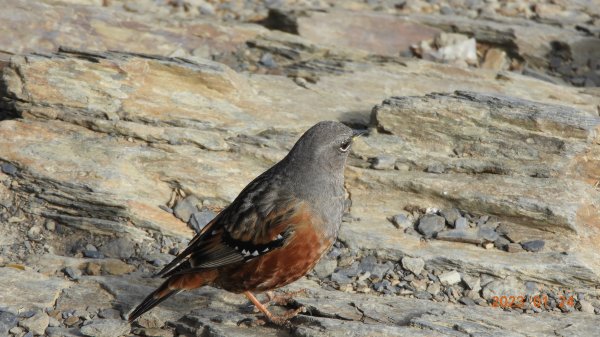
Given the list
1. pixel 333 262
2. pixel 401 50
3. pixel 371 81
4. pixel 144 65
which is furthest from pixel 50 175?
pixel 401 50

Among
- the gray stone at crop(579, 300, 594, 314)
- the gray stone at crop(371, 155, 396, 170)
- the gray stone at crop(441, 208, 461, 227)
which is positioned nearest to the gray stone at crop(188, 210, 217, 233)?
the gray stone at crop(371, 155, 396, 170)

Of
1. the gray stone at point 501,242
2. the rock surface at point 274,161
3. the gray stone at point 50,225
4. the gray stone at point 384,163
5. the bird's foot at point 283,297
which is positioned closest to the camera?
the rock surface at point 274,161

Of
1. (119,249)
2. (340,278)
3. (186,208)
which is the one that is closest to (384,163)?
(340,278)

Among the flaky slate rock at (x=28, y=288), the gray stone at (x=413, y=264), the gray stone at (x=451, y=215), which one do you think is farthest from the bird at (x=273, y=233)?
the gray stone at (x=451, y=215)

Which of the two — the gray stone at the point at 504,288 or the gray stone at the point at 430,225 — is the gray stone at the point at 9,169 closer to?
the gray stone at the point at 430,225

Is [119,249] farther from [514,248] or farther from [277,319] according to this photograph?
[514,248]

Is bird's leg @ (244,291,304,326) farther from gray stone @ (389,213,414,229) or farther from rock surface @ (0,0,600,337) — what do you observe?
gray stone @ (389,213,414,229)
